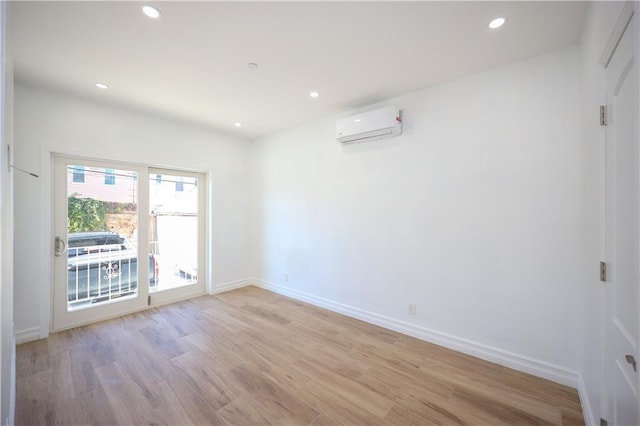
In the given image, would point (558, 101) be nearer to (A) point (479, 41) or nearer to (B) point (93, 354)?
(A) point (479, 41)

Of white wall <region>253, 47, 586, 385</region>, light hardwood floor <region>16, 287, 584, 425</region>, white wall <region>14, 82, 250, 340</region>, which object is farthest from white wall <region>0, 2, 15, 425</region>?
white wall <region>253, 47, 586, 385</region>

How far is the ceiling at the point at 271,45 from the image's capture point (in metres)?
1.76

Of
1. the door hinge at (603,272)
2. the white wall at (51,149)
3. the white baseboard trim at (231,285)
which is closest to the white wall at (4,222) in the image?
the white wall at (51,149)

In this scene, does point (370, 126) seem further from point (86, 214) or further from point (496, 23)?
point (86, 214)

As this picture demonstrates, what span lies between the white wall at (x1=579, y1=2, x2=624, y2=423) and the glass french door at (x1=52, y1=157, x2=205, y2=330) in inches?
181

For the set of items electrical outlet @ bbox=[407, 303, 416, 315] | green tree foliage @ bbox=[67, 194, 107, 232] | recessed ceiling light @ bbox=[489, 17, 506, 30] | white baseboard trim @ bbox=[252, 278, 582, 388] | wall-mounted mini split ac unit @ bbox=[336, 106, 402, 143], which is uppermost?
recessed ceiling light @ bbox=[489, 17, 506, 30]

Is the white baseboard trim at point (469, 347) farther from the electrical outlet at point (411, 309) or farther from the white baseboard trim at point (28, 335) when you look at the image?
the white baseboard trim at point (28, 335)

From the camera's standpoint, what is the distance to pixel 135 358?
8.05ft

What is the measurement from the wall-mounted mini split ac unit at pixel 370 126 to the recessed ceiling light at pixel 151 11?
2.10m

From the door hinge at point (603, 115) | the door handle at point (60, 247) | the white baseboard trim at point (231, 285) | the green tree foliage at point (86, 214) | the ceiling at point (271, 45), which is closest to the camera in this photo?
the door hinge at point (603, 115)

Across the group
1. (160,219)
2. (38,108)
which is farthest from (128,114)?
(160,219)

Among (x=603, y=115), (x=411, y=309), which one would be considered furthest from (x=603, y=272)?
(x=411, y=309)

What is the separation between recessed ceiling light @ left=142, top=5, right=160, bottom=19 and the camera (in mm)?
1738

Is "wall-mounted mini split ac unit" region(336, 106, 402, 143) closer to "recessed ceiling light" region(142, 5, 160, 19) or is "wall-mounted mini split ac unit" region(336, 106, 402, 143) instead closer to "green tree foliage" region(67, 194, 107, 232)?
"recessed ceiling light" region(142, 5, 160, 19)
